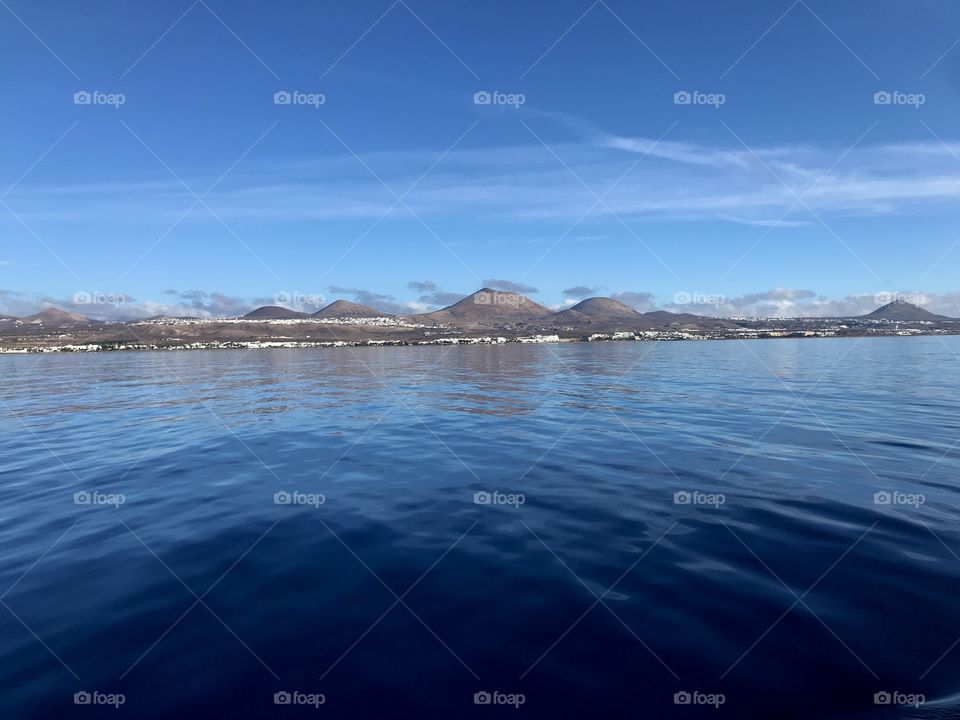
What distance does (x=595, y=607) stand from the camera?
8.23 m

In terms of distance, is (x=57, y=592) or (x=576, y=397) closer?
(x=57, y=592)

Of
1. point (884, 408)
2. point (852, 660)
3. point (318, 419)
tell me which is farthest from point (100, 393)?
point (884, 408)

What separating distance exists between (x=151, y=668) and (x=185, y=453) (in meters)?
15.2

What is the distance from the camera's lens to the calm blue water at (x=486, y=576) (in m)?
6.44

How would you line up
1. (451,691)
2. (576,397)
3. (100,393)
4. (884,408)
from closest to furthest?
(451,691) → (884,408) → (576,397) → (100,393)

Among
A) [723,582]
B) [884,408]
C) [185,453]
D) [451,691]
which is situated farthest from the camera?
[884,408]

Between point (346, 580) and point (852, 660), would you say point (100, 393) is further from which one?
point (852, 660)

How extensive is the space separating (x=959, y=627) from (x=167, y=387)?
55.6m

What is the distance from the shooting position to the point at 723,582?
8.90 meters

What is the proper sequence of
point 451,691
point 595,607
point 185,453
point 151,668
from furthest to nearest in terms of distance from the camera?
point 185,453, point 595,607, point 151,668, point 451,691

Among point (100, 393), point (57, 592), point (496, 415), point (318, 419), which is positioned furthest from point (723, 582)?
point (100, 393)

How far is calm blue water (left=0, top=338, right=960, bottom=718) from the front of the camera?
6.44 metres

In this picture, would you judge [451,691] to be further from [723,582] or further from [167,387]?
[167,387]

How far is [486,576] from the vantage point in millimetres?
9352
